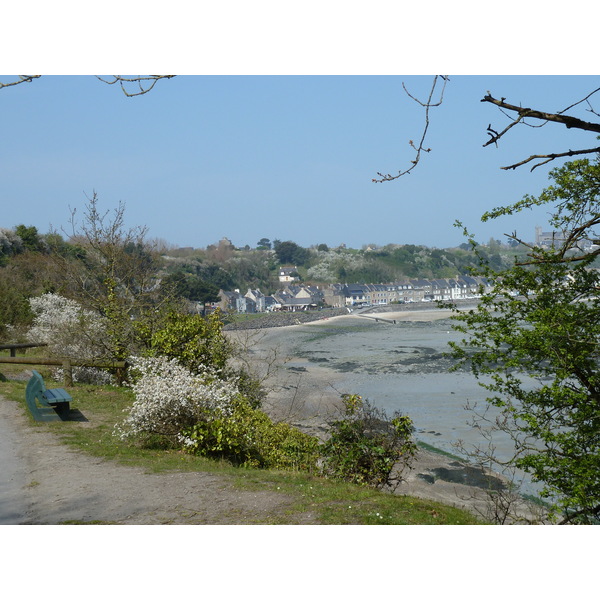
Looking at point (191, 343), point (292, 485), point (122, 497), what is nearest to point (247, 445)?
point (292, 485)

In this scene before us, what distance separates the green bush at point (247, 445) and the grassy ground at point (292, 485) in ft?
0.72

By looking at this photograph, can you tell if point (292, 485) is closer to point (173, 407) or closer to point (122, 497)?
point (122, 497)

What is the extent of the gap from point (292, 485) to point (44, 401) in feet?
13.3

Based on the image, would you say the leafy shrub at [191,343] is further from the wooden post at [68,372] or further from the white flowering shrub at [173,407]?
the white flowering shrub at [173,407]

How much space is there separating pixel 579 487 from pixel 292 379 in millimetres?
16645

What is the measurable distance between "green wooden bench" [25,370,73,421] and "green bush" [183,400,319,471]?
2.09m

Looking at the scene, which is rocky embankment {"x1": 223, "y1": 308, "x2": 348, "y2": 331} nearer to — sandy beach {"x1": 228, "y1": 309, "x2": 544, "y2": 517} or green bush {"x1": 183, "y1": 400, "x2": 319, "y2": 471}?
sandy beach {"x1": 228, "y1": 309, "x2": 544, "y2": 517}

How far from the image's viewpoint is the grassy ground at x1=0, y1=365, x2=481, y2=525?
4.62m

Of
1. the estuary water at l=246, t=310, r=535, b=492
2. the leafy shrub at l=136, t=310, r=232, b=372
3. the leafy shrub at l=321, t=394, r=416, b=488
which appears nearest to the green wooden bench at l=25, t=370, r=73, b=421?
the leafy shrub at l=136, t=310, r=232, b=372

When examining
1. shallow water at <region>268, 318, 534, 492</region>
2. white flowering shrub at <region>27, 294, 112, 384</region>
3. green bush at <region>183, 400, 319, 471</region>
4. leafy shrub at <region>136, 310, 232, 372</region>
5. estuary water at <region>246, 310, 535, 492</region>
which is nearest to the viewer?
green bush at <region>183, 400, 319, 471</region>

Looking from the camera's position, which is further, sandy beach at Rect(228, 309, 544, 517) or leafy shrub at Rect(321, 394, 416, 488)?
sandy beach at Rect(228, 309, 544, 517)

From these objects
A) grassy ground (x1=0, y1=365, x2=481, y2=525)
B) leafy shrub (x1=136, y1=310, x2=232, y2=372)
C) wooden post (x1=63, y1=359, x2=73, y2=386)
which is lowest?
grassy ground (x1=0, y1=365, x2=481, y2=525)

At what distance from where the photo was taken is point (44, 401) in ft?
25.9
